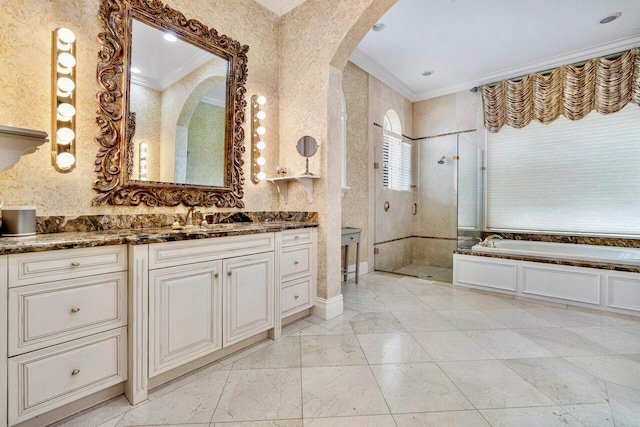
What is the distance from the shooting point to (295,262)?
2.36 m

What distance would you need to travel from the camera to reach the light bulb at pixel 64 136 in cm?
160

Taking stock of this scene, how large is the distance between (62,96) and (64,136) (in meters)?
0.23

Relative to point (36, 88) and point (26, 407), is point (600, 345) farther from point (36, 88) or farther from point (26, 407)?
point (36, 88)

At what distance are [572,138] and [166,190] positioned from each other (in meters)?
4.92

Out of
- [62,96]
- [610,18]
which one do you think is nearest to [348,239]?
[62,96]

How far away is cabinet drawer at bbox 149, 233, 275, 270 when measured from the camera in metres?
1.52

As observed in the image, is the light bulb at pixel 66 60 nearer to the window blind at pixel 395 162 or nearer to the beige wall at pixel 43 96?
the beige wall at pixel 43 96

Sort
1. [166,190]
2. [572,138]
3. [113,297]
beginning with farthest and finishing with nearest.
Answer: [572,138] < [166,190] < [113,297]

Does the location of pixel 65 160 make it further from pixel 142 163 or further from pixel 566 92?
pixel 566 92

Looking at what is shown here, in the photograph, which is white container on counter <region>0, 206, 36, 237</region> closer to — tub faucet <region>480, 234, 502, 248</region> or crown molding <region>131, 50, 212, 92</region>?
crown molding <region>131, 50, 212, 92</region>

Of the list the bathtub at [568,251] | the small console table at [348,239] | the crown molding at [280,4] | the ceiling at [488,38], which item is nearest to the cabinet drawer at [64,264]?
the small console table at [348,239]

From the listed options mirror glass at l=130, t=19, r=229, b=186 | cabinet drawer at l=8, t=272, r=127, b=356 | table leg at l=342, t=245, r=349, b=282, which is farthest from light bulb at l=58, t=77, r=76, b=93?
table leg at l=342, t=245, r=349, b=282

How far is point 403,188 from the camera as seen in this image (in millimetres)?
4719

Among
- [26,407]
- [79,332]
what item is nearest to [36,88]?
[79,332]
